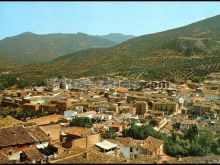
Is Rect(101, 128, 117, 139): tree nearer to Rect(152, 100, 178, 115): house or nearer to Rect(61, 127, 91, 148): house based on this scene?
Rect(61, 127, 91, 148): house

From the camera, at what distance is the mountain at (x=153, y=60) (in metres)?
77.1

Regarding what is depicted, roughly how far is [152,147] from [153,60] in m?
69.8

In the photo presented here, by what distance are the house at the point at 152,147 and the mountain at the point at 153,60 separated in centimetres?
4414

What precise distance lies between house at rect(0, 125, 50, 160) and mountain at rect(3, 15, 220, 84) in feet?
158

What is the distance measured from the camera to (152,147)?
24562 mm

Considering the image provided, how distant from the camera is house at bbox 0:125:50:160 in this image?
21641mm

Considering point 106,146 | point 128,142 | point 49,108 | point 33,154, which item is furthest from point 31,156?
Result: point 49,108

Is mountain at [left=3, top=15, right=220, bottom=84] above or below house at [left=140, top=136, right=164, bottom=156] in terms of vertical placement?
above

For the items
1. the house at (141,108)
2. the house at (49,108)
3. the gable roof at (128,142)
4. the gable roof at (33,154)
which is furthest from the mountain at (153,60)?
the gable roof at (33,154)

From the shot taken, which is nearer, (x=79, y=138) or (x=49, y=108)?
(x=79, y=138)

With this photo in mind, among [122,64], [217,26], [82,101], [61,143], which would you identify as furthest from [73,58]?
[61,143]

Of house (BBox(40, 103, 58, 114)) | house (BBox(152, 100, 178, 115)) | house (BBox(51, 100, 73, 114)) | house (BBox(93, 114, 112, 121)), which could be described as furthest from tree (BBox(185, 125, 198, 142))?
house (BBox(40, 103, 58, 114))

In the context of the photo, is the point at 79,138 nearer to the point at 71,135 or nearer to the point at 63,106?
the point at 71,135

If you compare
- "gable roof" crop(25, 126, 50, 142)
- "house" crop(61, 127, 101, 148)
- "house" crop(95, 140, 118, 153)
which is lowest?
"house" crop(95, 140, 118, 153)
